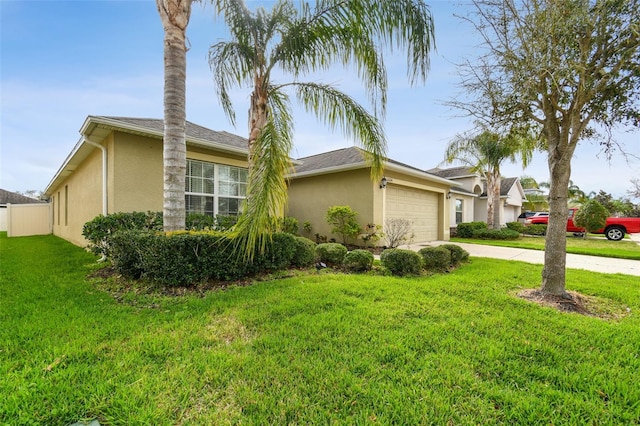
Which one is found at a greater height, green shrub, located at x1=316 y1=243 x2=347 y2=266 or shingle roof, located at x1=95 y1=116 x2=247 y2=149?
shingle roof, located at x1=95 y1=116 x2=247 y2=149

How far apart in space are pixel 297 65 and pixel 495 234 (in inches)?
592

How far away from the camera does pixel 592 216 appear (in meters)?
14.8

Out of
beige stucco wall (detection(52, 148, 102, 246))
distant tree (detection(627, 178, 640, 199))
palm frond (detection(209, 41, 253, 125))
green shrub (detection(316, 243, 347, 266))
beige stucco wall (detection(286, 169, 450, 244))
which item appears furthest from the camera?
distant tree (detection(627, 178, 640, 199))

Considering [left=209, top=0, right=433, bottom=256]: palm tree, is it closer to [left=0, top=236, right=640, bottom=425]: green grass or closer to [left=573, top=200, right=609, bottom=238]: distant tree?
[left=0, top=236, right=640, bottom=425]: green grass

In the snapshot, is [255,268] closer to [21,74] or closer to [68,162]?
[68,162]

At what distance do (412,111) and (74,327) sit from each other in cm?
835

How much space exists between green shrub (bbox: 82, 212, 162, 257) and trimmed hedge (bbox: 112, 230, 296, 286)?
2.74 ft

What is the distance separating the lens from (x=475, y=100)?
5.31m

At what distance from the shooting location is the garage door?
11.3 meters

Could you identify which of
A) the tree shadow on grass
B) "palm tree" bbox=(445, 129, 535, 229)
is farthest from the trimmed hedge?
"palm tree" bbox=(445, 129, 535, 229)

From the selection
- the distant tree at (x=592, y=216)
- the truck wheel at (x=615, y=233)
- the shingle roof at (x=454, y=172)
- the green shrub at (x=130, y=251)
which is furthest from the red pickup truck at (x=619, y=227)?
the green shrub at (x=130, y=251)

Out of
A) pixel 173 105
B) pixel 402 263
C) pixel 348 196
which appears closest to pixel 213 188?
pixel 173 105

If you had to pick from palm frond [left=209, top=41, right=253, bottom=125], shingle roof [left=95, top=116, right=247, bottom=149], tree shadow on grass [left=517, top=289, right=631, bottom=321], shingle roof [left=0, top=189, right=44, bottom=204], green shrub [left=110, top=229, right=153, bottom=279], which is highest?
palm frond [left=209, top=41, right=253, bottom=125]

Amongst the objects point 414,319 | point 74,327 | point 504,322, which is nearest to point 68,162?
point 74,327
